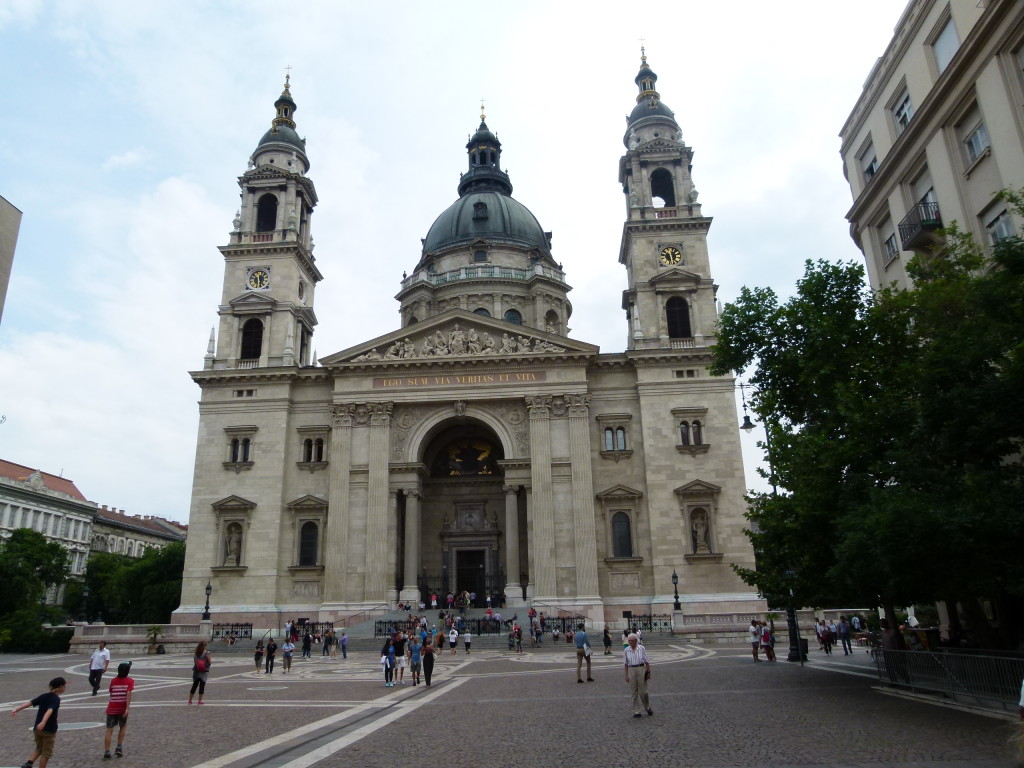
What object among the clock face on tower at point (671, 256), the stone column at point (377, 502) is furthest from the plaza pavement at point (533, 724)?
the clock face on tower at point (671, 256)

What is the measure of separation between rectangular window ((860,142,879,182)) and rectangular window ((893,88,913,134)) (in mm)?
1442

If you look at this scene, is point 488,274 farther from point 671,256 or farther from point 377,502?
point 377,502

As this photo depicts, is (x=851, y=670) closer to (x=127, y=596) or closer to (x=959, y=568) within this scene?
(x=959, y=568)

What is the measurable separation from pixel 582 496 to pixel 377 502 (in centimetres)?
1147

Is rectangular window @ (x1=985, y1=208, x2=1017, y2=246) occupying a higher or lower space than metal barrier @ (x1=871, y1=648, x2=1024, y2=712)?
higher

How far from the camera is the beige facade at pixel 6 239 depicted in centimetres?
1903

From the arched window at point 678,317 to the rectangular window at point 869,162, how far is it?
68.0 ft

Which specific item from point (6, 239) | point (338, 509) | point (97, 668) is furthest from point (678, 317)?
point (97, 668)

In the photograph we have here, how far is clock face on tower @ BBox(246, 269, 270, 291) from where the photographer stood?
50.0 m

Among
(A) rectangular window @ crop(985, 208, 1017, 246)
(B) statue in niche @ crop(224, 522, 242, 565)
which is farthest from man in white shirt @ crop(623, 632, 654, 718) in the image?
(B) statue in niche @ crop(224, 522, 242, 565)

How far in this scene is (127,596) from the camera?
68562 millimetres

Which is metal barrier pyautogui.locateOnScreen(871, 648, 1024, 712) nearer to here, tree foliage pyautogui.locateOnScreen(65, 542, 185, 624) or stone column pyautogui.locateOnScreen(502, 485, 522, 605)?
stone column pyautogui.locateOnScreen(502, 485, 522, 605)

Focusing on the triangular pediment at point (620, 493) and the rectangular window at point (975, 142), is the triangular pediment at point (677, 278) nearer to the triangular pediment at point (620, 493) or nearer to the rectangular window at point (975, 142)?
the triangular pediment at point (620, 493)

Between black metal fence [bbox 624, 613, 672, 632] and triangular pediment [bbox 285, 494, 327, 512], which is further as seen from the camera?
triangular pediment [bbox 285, 494, 327, 512]
